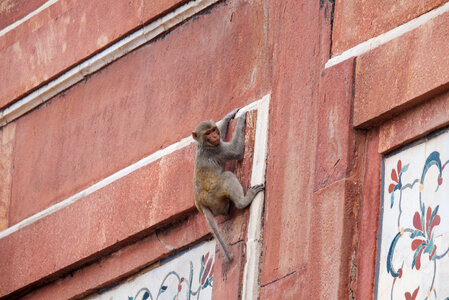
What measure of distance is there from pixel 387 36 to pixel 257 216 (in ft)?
3.23

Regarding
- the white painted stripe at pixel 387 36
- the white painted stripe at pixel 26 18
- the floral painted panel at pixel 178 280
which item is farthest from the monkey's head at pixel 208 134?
the white painted stripe at pixel 26 18

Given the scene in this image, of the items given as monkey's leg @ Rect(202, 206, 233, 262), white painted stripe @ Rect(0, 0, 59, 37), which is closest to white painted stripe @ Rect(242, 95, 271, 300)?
monkey's leg @ Rect(202, 206, 233, 262)

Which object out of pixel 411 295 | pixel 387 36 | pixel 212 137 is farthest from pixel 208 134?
pixel 411 295

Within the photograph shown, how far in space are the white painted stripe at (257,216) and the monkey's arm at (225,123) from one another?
0.55 feet

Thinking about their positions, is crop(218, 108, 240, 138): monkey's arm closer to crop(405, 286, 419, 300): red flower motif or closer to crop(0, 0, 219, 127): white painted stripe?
crop(0, 0, 219, 127): white painted stripe

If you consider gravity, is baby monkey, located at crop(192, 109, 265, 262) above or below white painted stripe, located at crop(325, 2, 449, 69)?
below

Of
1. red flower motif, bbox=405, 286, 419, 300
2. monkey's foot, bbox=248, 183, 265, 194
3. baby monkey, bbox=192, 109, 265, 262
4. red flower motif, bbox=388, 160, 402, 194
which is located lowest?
red flower motif, bbox=405, 286, 419, 300

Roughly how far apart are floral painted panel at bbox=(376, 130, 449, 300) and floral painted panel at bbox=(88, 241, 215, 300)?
1.16 metres

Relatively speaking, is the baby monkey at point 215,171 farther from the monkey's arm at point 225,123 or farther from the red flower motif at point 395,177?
the red flower motif at point 395,177

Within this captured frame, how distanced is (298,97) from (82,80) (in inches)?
71.5

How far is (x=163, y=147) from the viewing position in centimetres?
896

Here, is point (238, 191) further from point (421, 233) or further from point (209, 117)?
point (421, 233)

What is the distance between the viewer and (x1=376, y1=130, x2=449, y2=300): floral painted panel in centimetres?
720

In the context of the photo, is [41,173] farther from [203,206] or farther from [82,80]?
[203,206]
